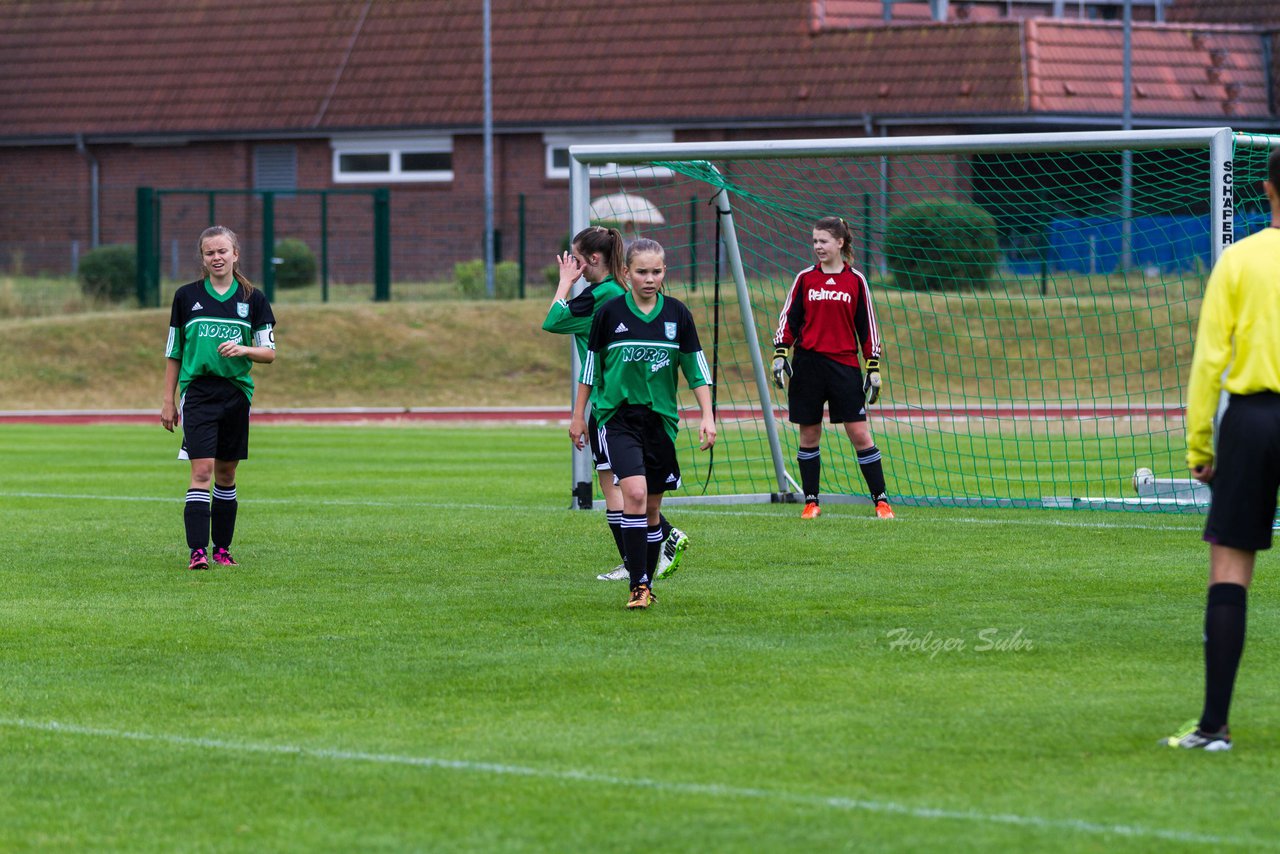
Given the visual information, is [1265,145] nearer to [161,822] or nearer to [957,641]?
[957,641]

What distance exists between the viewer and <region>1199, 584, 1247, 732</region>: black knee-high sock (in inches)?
237

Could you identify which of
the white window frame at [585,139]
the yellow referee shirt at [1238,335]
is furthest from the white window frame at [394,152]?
the yellow referee shirt at [1238,335]

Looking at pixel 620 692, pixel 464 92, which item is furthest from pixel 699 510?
pixel 464 92

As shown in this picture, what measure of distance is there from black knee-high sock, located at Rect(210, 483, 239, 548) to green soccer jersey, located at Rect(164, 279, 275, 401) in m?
0.65

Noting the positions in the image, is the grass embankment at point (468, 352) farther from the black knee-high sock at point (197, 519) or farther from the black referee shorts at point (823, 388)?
the black knee-high sock at point (197, 519)

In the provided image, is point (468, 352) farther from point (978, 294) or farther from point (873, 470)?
point (873, 470)

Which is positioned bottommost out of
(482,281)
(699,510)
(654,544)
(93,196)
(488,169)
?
(699,510)

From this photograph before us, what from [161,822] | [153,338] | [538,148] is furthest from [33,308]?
[161,822]

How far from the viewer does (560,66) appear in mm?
38906

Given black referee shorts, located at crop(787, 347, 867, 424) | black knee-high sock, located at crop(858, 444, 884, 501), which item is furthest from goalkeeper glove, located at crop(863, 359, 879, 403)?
black knee-high sock, located at crop(858, 444, 884, 501)

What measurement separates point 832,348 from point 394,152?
28.5 meters

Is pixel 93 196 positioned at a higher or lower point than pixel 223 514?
higher

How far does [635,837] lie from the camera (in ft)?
17.1

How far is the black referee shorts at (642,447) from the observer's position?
9.15m
